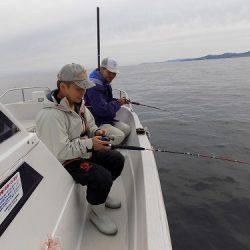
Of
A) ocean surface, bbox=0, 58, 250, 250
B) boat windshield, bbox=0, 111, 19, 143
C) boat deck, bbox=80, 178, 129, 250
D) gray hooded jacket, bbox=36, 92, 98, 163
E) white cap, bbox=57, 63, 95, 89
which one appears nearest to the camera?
boat windshield, bbox=0, 111, 19, 143

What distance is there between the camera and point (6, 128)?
2.13 m

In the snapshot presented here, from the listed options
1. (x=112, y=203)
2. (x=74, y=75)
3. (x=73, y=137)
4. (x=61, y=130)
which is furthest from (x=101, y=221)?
(x=74, y=75)

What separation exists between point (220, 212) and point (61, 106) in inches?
164

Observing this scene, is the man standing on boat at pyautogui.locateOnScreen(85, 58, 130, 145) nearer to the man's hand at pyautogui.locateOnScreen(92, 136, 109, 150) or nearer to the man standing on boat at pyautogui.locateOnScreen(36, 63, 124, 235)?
the man standing on boat at pyautogui.locateOnScreen(36, 63, 124, 235)

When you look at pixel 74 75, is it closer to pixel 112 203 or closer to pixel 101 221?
pixel 101 221

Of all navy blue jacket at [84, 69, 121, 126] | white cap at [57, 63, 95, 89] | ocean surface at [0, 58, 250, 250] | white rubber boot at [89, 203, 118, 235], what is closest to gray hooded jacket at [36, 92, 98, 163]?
white cap at [57, 63, 95, 89]

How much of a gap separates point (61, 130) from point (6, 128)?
0.85 metres

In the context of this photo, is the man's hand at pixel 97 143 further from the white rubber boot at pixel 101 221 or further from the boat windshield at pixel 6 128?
the boat windshield at pixel 6 128

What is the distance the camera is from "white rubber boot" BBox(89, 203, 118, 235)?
3.38 metres

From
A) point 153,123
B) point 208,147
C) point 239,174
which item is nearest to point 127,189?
point 239,174

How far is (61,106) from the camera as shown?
3.03 meters

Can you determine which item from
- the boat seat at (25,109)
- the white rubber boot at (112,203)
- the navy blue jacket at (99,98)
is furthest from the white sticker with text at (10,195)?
the boat seat at (25,109)

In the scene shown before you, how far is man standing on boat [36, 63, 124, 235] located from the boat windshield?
27.4 inches

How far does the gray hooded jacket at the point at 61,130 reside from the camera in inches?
115
